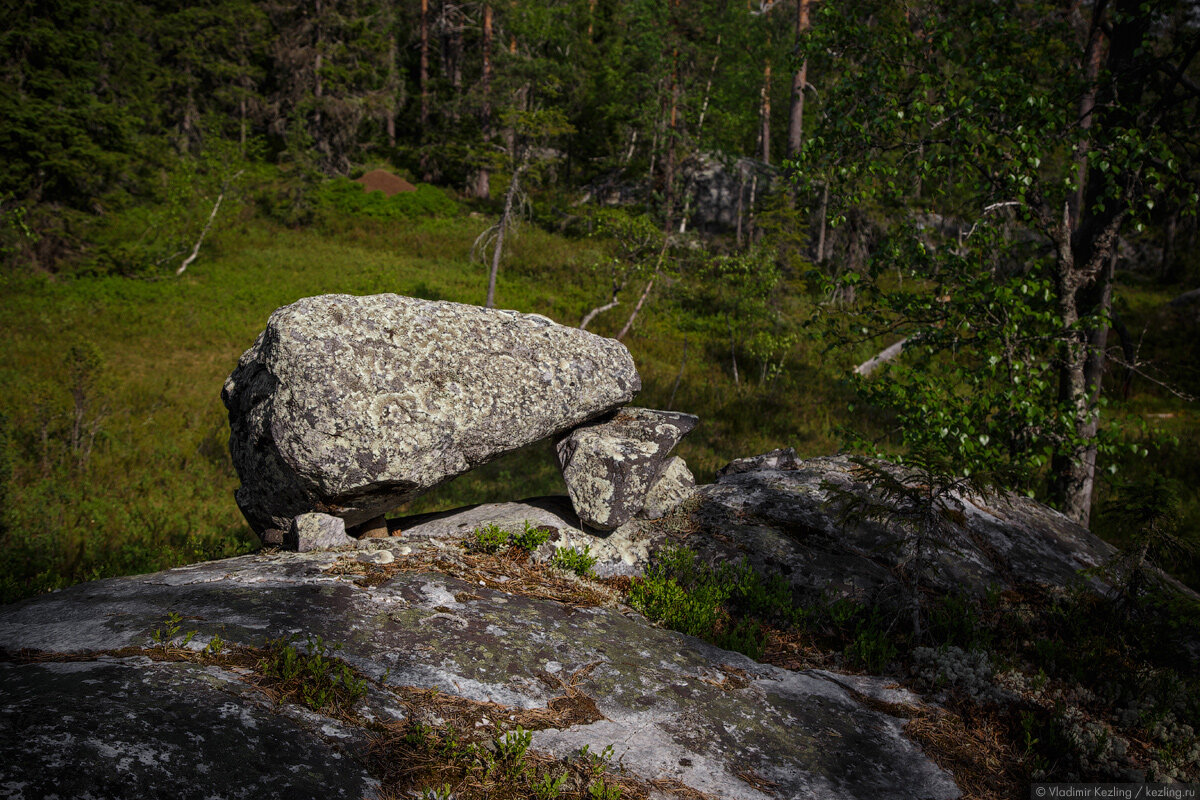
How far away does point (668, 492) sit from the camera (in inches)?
272

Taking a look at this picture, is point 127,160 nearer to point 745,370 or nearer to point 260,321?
point 260,321

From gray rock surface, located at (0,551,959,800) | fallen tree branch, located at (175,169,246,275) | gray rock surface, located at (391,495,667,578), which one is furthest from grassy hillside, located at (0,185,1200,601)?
gray rock surface, located at (0,551,959,800)

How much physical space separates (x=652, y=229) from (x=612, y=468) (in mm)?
12493

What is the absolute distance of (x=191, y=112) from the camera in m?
35.9

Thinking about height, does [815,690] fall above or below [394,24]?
below

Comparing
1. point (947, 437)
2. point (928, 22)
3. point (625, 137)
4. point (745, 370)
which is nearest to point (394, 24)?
point (625, 137)

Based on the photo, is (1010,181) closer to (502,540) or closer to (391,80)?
(502,540)

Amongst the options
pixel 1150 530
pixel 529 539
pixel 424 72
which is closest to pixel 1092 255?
pixel 1150 530

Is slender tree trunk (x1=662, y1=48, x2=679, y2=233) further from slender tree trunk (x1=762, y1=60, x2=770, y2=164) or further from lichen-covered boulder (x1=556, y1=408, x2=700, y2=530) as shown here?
lichen-covered boulder (x1=556, y1=408, x2=700, y2=530)

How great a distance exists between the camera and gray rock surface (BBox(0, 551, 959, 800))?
2.57 meters

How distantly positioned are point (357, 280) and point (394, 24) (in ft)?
87.6

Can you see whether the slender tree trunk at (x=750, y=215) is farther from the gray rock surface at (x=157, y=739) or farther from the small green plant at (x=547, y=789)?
the gray rock surface at (x=157, y=739)

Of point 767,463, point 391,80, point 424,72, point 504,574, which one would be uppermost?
point 424,72

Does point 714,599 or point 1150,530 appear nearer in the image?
point 1150,530
